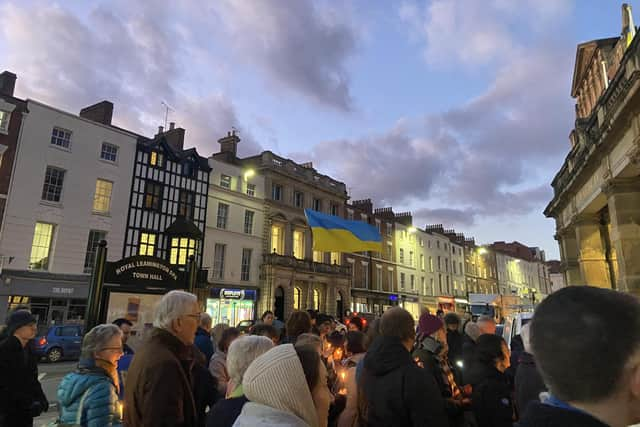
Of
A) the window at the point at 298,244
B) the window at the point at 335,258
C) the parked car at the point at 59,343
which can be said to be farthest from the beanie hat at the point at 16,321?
the window at the point at 335,258

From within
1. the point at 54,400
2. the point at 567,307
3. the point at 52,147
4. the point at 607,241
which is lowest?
the point at 54,400

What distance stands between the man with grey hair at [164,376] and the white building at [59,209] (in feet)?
65.0

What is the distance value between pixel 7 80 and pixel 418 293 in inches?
1581

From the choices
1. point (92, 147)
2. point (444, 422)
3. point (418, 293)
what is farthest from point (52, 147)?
point (418, 293)

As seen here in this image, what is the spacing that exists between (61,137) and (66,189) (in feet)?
9.21

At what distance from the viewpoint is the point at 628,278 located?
351 inches

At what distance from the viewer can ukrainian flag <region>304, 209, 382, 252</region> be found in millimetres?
15077

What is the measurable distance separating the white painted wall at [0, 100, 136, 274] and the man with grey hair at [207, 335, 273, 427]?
67.8 feet

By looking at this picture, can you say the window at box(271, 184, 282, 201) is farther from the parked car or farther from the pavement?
the pavement

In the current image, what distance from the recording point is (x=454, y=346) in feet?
22.9

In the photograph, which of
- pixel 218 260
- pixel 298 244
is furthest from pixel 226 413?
pixel 298 244

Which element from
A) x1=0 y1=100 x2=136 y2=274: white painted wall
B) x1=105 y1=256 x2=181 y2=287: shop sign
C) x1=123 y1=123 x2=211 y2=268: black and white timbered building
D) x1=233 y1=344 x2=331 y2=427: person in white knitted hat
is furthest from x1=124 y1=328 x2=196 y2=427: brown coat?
x1=0 y1=100 x2=136 y2=274: white painted wall

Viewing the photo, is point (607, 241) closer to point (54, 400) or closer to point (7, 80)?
point (54, 400)

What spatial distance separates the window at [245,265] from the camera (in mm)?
28203
